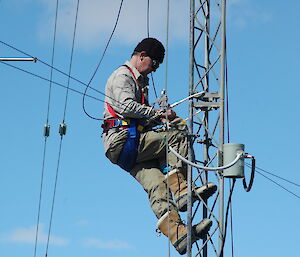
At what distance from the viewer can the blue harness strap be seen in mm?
12117

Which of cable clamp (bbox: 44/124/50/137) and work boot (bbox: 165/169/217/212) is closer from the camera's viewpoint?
work boot (bbox: 165/169/217/212)

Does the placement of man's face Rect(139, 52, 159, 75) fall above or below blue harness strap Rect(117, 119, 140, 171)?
above

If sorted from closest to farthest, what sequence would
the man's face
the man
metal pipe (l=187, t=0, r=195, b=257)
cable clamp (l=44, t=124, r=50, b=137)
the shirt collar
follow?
metal pipe (l=187, t=0, r=195, b=257) < the man < the shirt collar < the man's face < cable clamp (l=44, t=124, r=50, b=137)

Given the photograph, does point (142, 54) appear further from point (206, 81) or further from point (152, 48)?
point (206, 81)

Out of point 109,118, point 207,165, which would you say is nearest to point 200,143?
point 207,165

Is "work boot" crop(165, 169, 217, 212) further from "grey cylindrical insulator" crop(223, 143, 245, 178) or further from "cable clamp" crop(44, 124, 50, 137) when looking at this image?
"cable clamp" crop(44, 124, 50, 137)

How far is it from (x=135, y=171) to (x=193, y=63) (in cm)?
139

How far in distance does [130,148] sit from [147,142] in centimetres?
20

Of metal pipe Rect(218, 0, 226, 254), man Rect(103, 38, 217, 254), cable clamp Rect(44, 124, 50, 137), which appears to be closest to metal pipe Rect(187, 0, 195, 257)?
man Rect(103, 38, 217, 254)

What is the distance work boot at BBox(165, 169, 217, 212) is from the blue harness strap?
444mm

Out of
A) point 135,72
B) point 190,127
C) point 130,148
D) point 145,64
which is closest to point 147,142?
point 130,148

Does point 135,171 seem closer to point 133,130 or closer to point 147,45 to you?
point 133,130

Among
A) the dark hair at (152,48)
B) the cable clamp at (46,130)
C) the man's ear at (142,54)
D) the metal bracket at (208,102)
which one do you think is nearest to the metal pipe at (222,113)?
the metal bracket at (208,102)

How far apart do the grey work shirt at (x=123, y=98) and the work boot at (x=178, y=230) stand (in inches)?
41.2
